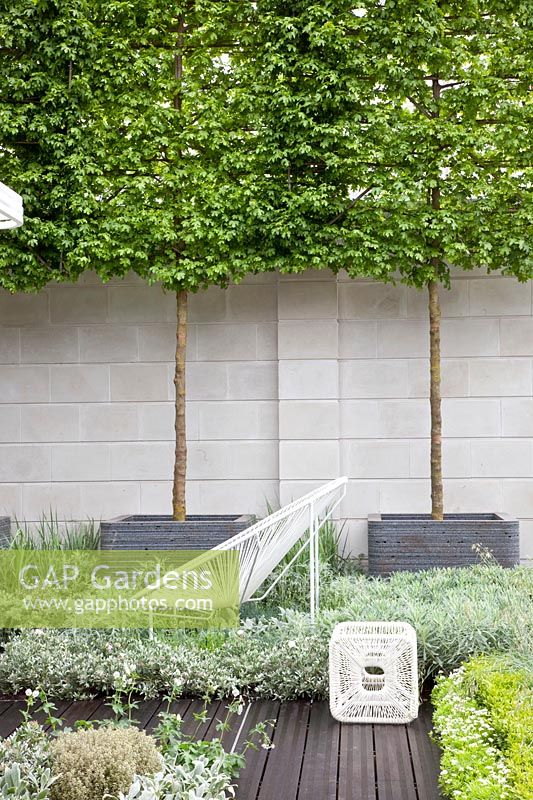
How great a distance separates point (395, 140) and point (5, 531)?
12.9 ft

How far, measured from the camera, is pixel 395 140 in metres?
6.42

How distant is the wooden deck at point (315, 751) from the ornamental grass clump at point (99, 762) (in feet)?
1.71

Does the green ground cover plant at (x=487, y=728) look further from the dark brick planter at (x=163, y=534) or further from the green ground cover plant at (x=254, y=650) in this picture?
the dark brick planter at (x=163, y=534)

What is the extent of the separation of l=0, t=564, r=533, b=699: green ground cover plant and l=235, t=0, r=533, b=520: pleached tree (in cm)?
176

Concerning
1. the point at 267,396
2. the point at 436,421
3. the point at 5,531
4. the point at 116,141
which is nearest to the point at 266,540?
the point at 436,421

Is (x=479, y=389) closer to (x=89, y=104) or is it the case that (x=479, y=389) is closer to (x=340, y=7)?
(x=340, y=7)

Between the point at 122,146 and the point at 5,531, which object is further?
the point at 5,531

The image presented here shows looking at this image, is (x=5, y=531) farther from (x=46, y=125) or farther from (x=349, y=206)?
(x=349, y=206)

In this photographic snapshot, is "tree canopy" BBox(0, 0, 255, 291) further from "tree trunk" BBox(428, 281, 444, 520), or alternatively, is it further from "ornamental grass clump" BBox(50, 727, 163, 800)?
"ornamental grass clump" BBox(50, 727, 163, 800)

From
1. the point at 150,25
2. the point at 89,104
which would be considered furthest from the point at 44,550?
the point at 150,25

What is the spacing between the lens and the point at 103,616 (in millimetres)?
5133

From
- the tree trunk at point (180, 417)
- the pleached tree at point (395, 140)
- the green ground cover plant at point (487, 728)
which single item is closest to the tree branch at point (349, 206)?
the pleached tree at point (395, 140)

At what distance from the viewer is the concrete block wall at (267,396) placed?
6.86 metres

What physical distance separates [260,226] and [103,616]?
2.86 meters
